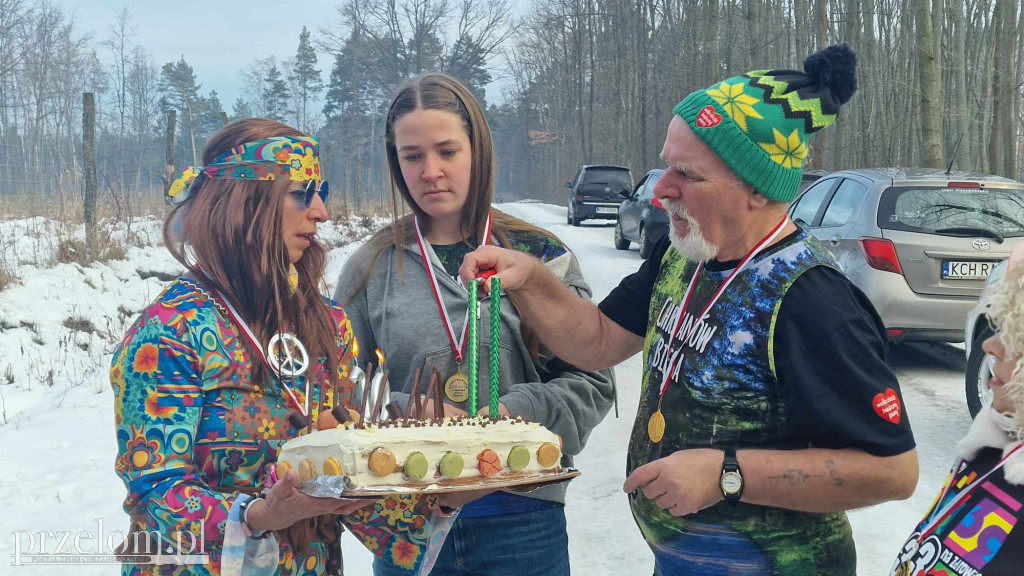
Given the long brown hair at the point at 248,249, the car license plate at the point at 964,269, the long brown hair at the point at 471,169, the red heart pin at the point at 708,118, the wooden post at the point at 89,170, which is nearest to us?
the red heart pin at the point at 708,118

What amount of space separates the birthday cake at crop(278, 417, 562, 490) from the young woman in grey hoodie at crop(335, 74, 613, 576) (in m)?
0.35

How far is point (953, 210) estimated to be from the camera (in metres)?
7.00

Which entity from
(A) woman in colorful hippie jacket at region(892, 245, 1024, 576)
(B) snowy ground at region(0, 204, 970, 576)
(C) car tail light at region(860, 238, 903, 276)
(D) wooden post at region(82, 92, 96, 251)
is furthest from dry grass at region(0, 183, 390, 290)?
(A) woman in colorful hippie jacket at region(892, 245, 1024, 576)

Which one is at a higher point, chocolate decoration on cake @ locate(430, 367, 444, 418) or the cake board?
chocolate decoration on cake @ locate(430, 367, 444, 418)

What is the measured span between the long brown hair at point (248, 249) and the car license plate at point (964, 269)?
6.35 meters

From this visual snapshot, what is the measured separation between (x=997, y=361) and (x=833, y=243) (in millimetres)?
6342

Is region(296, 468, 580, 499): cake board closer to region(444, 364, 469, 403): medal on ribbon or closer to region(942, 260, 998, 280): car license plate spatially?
region(444, 364, 469, 403): medal on ribbon

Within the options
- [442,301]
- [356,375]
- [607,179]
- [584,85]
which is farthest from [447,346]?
[584,85]

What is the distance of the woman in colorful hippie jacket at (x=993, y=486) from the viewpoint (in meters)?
1.49

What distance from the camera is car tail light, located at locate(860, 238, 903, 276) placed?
6.97 m

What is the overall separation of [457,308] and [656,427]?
69 cm

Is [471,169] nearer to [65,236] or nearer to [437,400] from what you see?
[437,400]

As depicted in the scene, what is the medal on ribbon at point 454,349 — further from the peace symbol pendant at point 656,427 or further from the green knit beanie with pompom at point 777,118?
the green knit beanie with pompom at point 777,118

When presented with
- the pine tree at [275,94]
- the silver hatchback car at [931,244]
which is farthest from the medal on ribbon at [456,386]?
the pine tree at [275,94]
